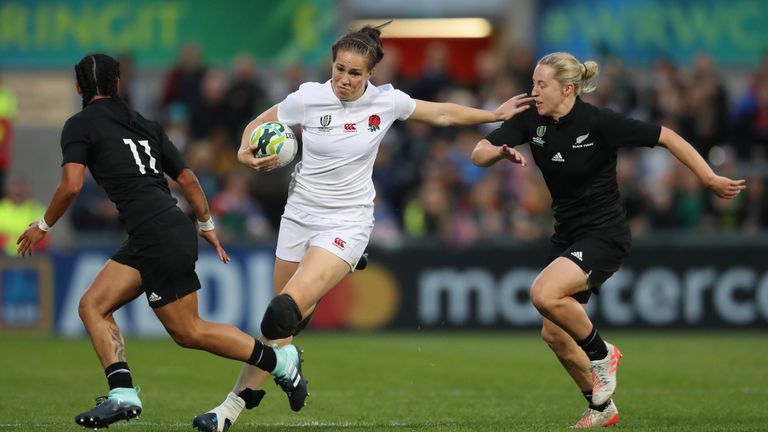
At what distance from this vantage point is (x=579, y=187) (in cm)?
909

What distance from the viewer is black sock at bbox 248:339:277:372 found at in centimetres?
A: 817

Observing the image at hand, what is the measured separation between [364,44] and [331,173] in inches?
34.2

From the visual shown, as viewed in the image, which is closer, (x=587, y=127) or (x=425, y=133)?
(x=587, y=127)

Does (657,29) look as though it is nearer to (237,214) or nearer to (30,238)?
(237,214)

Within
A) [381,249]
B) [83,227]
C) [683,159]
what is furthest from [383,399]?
[83,227]

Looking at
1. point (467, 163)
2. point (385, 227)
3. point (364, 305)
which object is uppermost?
point (467, 163)

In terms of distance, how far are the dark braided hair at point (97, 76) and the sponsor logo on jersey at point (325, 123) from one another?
1.35 metres

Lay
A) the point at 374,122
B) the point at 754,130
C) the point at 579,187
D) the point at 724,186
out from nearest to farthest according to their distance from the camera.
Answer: the point at 724,186
the point at 374,122
the point at 579,187
the point at 754,130

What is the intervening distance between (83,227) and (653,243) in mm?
7891

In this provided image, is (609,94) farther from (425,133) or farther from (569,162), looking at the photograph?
(569,162)

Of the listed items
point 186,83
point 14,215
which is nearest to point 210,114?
point 186,83

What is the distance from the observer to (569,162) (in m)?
9.00

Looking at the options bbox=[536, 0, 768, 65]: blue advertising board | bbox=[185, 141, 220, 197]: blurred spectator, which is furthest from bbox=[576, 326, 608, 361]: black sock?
bbox=[536, 0, 768, 65]: blue advertising board

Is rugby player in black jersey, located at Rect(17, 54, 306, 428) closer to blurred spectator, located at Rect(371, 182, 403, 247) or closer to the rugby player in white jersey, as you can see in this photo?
the rugby player in white jersey
